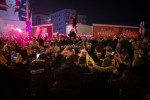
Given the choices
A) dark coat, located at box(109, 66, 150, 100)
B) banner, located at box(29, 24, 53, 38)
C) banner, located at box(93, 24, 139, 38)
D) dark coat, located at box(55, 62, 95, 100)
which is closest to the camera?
dark coat, located at box(109, 66, 150, 100)

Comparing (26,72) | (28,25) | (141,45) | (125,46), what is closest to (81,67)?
(26,72)

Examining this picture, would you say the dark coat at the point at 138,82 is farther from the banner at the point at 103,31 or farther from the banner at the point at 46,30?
the banner at the point at 46,30

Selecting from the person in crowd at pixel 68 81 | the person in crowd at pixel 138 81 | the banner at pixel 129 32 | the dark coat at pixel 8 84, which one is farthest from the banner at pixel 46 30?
the person in crowd at pixel 138 81

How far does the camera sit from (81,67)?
4012 millimetres

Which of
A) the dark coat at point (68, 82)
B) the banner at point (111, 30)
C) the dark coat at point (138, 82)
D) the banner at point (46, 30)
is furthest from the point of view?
the banner at point (46, 30)

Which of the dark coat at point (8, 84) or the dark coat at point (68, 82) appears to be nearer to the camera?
the dark coat at point (8, 84)

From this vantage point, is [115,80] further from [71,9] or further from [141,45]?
[71,9]

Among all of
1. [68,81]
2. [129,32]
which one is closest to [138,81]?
[68,81]

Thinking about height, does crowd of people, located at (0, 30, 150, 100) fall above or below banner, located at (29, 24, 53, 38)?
below

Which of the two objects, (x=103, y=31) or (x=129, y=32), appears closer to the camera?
(x=103, y=31)

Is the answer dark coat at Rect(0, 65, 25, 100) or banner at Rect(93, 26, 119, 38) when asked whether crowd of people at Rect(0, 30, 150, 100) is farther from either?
banner at Rect(93, 26, 119, 38)

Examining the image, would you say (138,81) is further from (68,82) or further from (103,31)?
(103,31)

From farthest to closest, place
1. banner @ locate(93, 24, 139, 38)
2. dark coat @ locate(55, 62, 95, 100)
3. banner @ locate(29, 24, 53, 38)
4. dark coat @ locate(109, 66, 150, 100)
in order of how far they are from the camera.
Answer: banner @ locate(29, 24, 53, 38) < banner @ locate(93, 24, 139, 38) < dark coat @ locate(55, 62, 95, 100) < dark coat @ locate(109, 66, 150, 100)

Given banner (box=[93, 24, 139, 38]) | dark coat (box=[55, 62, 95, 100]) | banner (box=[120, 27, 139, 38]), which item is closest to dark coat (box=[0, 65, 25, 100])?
dark coat (box=[55, 62, 95, 100])
